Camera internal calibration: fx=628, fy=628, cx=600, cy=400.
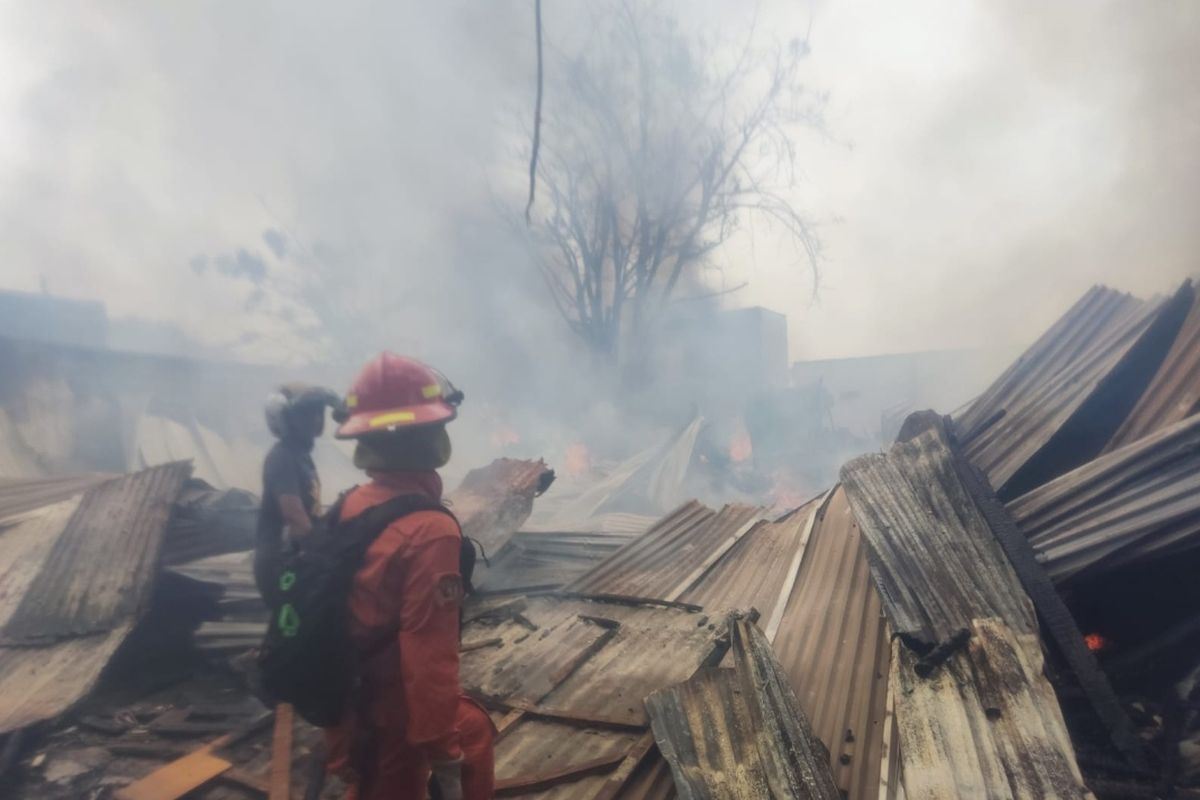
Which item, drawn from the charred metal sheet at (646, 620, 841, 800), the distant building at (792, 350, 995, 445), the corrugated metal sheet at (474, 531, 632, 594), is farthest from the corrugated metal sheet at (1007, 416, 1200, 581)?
the distant building at (792, 350, 995, 445)

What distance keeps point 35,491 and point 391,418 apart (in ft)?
19.5

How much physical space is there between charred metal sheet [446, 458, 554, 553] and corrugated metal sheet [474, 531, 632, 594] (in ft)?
0.66

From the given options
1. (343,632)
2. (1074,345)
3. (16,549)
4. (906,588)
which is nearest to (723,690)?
(906,588)

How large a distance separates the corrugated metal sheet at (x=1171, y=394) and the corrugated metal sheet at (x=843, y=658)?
5.37 feet

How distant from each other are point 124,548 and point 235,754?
82.5 inches

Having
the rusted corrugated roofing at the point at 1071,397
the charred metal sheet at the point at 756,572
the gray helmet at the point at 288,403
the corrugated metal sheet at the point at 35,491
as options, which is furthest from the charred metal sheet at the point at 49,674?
the rusted corrugated roofing at the point at 1071,397

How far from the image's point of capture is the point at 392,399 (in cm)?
190

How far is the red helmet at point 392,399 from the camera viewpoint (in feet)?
6.07

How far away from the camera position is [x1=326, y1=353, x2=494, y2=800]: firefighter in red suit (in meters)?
1.65

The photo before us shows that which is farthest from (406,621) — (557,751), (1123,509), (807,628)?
(1123,509)

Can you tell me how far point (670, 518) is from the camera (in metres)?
5.51

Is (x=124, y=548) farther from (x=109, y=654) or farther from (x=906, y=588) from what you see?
(x=906, y=588)

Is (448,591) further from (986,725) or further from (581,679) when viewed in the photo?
(986,725)

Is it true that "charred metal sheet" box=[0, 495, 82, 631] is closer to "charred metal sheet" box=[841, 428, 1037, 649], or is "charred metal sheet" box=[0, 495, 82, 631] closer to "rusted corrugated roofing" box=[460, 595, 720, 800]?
"rusted corrugated roofing" box=[460, 595, 720, 800]
